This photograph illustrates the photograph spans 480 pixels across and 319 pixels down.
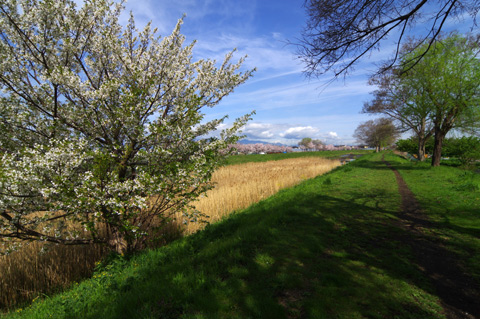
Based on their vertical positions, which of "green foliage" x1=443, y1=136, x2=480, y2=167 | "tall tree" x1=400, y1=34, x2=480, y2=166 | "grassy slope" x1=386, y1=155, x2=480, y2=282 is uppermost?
"tall tree" x1=400, y1=34, x2=480, y2=166

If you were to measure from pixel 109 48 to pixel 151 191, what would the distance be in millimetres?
3891

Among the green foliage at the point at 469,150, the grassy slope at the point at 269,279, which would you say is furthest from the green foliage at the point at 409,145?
the grassy slope at the point at 269,279

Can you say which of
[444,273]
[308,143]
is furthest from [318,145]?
[444,273]

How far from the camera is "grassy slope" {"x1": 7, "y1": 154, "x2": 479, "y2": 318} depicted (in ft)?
11.0

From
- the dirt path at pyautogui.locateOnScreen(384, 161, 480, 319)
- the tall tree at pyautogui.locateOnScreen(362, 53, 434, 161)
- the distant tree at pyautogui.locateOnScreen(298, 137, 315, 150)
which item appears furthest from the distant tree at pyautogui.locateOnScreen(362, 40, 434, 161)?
the distant tree at pyautogui.locateOnScreen(298, 137, 315, 150)

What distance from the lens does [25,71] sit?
16.6 feet

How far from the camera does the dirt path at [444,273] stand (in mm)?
3320

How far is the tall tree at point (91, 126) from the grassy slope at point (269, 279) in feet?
4.21

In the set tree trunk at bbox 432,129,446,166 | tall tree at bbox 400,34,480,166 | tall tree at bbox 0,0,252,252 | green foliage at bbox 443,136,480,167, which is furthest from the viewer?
tree trunk at bbox 432,129,446,166

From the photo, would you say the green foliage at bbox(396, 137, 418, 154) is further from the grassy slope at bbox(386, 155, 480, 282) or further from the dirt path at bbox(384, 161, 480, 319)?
the dirt path at bbox(384, 161, 480, 319)

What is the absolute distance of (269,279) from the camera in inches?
157

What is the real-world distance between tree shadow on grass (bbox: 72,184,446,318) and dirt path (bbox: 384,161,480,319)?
0.22 m

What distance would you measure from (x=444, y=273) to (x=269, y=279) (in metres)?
3.34

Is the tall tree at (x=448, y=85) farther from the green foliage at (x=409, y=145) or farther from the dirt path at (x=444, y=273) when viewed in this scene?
the green foliage at (x=409, y=145)
